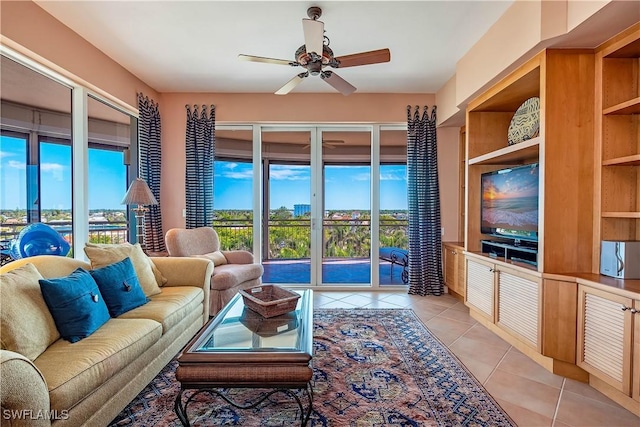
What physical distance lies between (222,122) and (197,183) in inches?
38.9

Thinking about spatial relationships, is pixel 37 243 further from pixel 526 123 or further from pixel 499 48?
pixel 526 123

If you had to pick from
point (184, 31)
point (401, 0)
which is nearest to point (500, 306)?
point (401, 0)

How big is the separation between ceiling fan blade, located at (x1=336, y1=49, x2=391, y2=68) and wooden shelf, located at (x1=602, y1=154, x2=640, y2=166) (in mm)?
1827

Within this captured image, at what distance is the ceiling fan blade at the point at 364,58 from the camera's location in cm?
262

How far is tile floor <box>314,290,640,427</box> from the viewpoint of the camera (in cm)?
186

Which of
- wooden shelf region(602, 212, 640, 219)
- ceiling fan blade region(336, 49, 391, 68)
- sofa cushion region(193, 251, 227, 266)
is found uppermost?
ceiling fan blade region(336, 49, 391, 68)

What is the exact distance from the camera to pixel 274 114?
4633 mm

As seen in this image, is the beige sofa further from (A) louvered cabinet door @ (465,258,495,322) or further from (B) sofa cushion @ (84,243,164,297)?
(A) louvered cabinet door @ (465,258,495,322)

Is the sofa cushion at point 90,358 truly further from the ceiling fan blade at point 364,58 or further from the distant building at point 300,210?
the distant building at point 300,210

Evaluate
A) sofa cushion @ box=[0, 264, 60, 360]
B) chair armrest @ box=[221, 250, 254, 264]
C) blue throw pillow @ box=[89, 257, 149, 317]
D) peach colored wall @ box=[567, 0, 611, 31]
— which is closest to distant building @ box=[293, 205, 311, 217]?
chair armrest @ box=[221, 250, 254, 264]

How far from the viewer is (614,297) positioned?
198 centimetres

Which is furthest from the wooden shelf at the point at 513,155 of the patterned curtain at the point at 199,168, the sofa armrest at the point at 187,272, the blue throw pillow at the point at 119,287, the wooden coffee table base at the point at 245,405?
the patterned curtain at the point at 199,168

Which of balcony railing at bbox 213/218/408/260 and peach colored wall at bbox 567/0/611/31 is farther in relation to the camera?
balcony railing at bbox 213/218/408/260

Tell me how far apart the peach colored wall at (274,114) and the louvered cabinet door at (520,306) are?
1.89 meters
